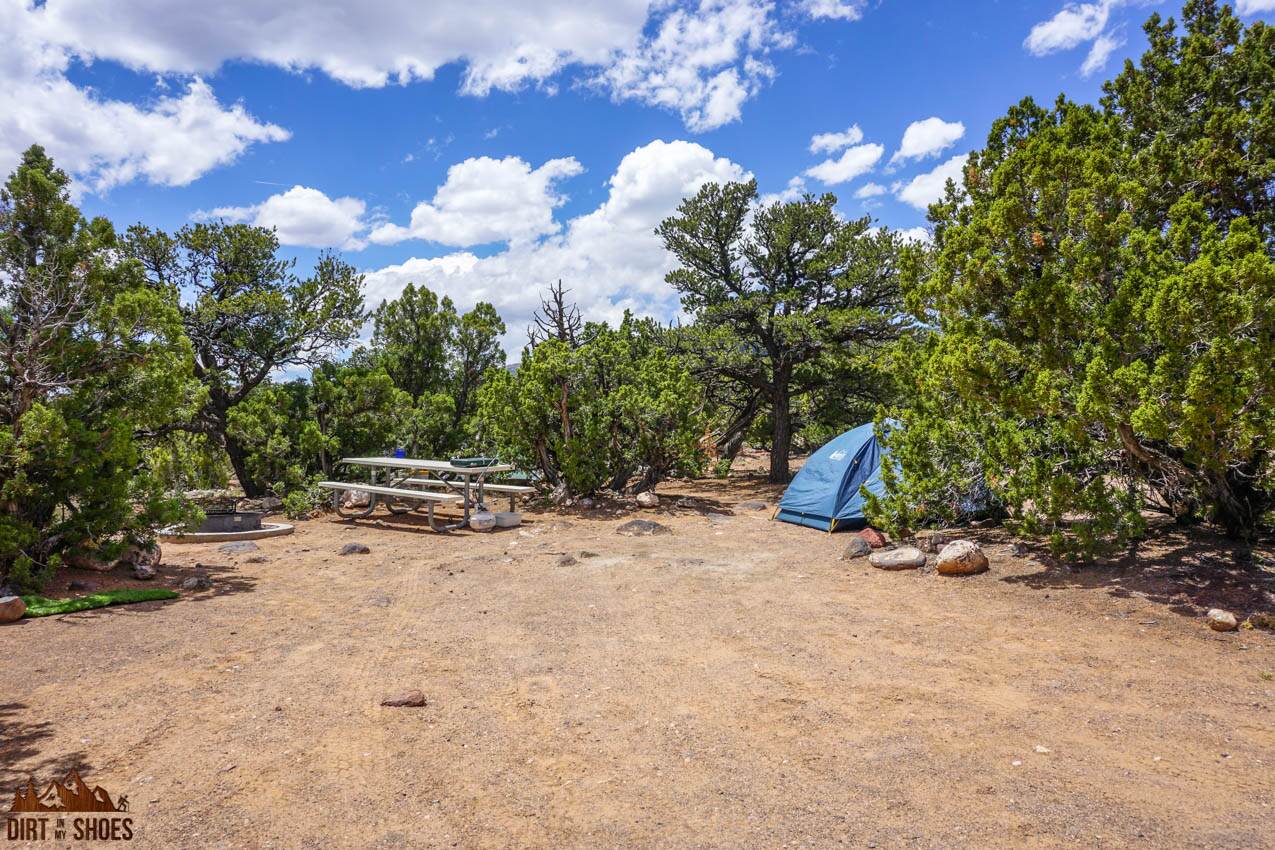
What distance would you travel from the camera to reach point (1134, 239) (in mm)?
6656

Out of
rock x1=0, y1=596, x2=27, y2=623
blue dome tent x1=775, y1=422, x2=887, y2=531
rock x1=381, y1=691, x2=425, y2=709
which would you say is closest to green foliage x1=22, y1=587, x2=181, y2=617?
rock x1=0, y1=596, x2=27, y2=623

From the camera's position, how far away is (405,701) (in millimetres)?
4652

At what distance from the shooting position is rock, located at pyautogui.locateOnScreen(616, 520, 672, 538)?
39.1 ft

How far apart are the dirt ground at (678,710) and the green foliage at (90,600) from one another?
1.26ft

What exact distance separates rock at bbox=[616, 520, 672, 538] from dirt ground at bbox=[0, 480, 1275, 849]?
11.5 ft

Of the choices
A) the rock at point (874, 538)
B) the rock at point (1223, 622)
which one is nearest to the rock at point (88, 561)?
the rock at point (874, 538)

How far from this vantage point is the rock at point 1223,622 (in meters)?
5.88

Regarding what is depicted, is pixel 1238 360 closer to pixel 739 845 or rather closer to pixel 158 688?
pixel 739 845

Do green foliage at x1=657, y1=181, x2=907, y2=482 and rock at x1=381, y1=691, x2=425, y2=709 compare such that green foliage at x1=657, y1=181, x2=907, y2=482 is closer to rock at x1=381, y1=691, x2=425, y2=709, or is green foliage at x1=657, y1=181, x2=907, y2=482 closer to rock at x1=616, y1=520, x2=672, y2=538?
rock at x1=616, y1=520, x2=672, y2=538

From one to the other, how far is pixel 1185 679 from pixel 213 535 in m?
12.7

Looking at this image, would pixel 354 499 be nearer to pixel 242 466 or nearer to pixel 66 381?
pixel 242 466

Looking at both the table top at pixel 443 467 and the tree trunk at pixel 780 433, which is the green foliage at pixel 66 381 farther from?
the tree trunk at pixel 780 433

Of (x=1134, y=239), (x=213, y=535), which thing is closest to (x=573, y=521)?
(x=213, y=535)

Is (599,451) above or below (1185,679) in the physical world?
above
